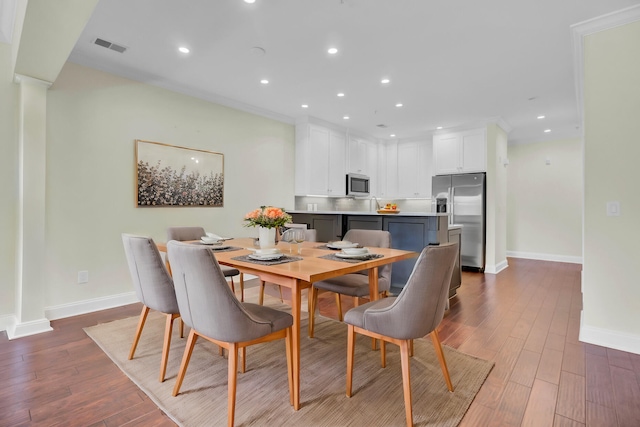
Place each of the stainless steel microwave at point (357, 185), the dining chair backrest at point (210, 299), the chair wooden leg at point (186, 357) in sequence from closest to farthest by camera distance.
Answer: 1. the dining chair backrest at point (210, 299)
2. the chair wooden leg at point (186, 357)
3. the stainless steel microwave at point (357, 185)

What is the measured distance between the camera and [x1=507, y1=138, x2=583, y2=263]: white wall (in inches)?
243

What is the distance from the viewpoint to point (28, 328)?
8.78 feet

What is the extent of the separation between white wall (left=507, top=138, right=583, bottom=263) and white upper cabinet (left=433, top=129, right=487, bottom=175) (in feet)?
6.51

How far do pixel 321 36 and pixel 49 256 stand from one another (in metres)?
3.21

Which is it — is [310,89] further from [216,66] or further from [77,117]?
[77,117]

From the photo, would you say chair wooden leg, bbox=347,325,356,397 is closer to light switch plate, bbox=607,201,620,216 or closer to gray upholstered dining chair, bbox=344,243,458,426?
gray upholstered dining chair, bbox=344,243,458,426

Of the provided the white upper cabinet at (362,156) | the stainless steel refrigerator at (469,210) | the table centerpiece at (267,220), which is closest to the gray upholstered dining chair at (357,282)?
the table centerpiece at (267,220)

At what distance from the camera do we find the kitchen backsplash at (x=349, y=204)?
18.5ft

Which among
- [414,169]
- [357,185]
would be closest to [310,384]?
[357,185]

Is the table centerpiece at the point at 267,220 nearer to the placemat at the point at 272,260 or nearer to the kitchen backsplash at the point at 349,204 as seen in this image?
the placemat at the point at 272,260

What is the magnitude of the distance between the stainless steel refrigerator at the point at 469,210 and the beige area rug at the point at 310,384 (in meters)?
3.45

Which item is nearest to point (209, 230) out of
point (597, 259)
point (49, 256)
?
point (49, 256)

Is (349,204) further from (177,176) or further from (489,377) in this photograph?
(489,377)

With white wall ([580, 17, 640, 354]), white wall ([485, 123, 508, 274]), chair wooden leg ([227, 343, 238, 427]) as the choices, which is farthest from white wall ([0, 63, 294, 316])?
white wall ([485, 123, 508, 274])
